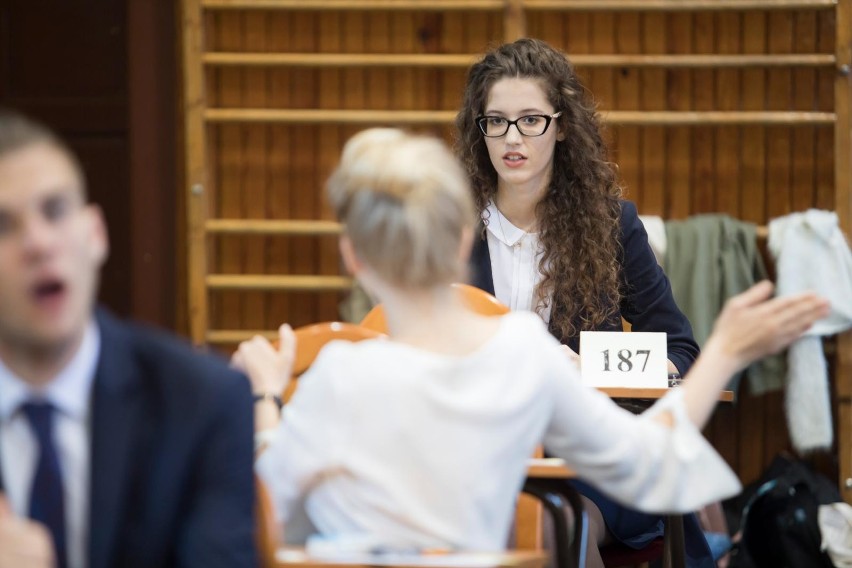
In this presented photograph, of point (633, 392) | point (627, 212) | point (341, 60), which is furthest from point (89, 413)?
point (341, 60)

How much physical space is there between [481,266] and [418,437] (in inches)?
59.0

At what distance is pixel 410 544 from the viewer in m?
1.48

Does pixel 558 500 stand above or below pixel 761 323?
below

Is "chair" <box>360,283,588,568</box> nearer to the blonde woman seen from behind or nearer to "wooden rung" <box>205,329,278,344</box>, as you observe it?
the blonde woman seen from behind

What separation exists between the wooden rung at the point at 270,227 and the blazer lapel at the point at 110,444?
11.8 feet

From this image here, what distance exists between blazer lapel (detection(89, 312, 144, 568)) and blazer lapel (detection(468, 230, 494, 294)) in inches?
63.1

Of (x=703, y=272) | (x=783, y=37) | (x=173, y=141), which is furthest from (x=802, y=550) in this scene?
(x=173, y=141)

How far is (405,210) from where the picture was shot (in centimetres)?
150

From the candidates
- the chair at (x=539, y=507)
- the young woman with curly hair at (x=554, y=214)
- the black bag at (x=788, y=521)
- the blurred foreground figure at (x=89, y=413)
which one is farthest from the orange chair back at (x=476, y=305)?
the black bag at (x=788, y=521)

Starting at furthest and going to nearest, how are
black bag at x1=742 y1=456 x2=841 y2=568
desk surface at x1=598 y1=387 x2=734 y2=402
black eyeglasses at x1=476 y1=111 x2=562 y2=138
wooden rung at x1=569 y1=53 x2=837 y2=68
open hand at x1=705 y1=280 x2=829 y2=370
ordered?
wooden rung at x1=569 y1=53 x2=837 y2=68, black bag at x1=742 y1=456 x2=841 y2=568, black eyeglasses at x1=476 y1=111 x2=562 y2=138, desk surface at x1=598 y1=387 x2=734 y2=402, open hand at x1=705 y1=280 x2=829 y2=370

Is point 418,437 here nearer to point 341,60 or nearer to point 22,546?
point 22,546

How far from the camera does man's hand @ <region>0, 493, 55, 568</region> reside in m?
1.25

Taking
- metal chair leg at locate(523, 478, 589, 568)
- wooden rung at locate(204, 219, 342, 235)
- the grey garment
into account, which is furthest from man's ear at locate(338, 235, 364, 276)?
wooden rung at locate(204, 219, 342, 235)

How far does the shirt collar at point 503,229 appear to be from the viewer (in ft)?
9.74
